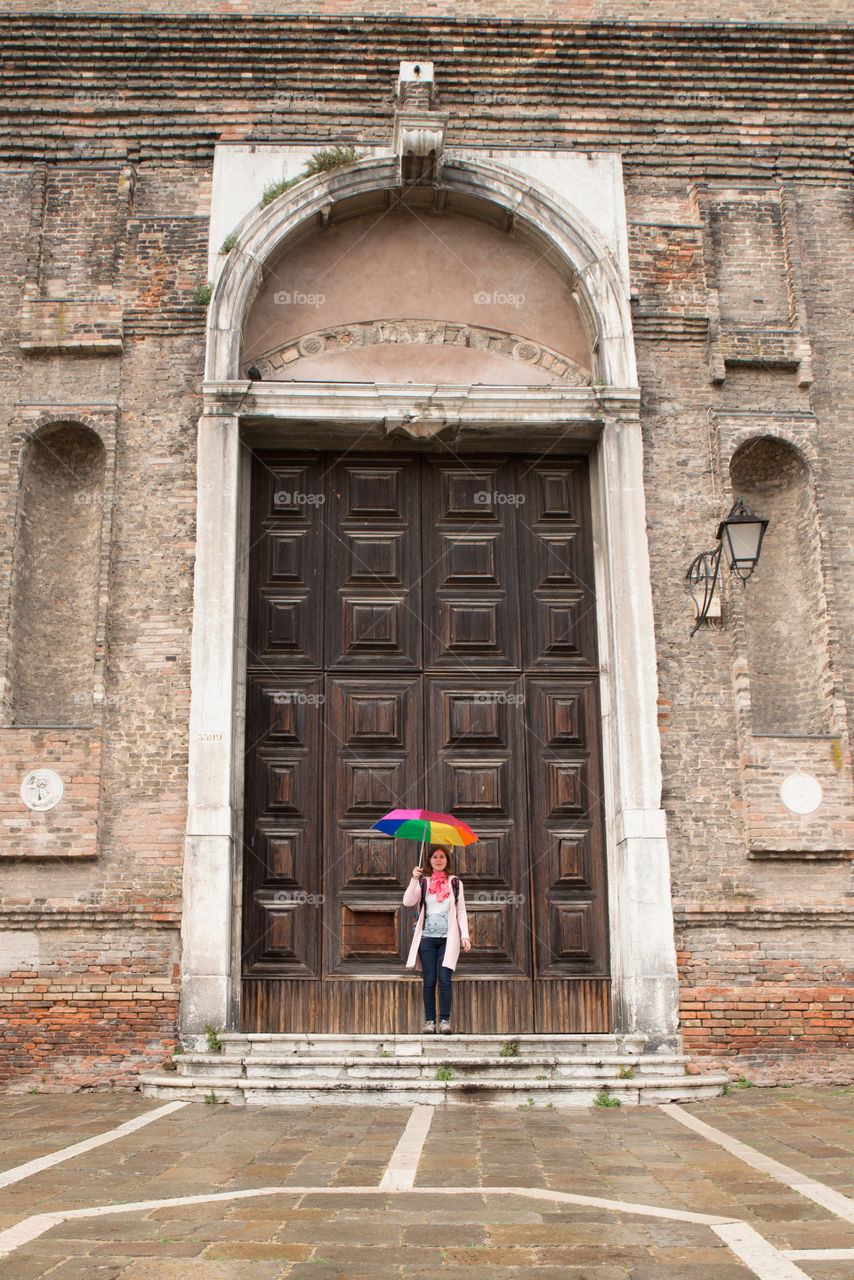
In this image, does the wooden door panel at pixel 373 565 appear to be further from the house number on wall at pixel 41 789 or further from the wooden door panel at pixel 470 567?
the house number on wall at pixel 41 789

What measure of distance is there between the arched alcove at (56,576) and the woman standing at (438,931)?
311 centimetres

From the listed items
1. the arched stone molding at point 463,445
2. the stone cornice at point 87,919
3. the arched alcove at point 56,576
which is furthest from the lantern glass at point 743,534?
the arched alcove at point 56,576

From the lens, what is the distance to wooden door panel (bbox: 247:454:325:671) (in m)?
9.65

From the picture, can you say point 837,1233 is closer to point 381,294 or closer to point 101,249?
point 381,294

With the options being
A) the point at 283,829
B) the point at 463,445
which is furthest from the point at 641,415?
the point at 283,829

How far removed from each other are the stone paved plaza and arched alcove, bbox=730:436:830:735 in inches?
140

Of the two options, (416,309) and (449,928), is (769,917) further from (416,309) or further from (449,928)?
(416,309)

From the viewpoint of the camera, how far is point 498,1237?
13.6ft

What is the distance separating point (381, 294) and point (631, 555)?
330 cm

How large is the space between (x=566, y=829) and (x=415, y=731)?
1.45m

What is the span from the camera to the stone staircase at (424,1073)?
733 cm

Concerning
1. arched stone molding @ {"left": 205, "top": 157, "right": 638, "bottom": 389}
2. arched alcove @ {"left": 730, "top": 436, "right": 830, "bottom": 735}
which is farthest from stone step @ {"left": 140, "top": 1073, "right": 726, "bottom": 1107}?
arched stone molding @ {"left": 205, "top": 157, "right": 638, "bottom": 389}

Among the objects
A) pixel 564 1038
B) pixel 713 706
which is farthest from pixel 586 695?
pixel 564 1038

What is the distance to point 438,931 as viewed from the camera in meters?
8.05
